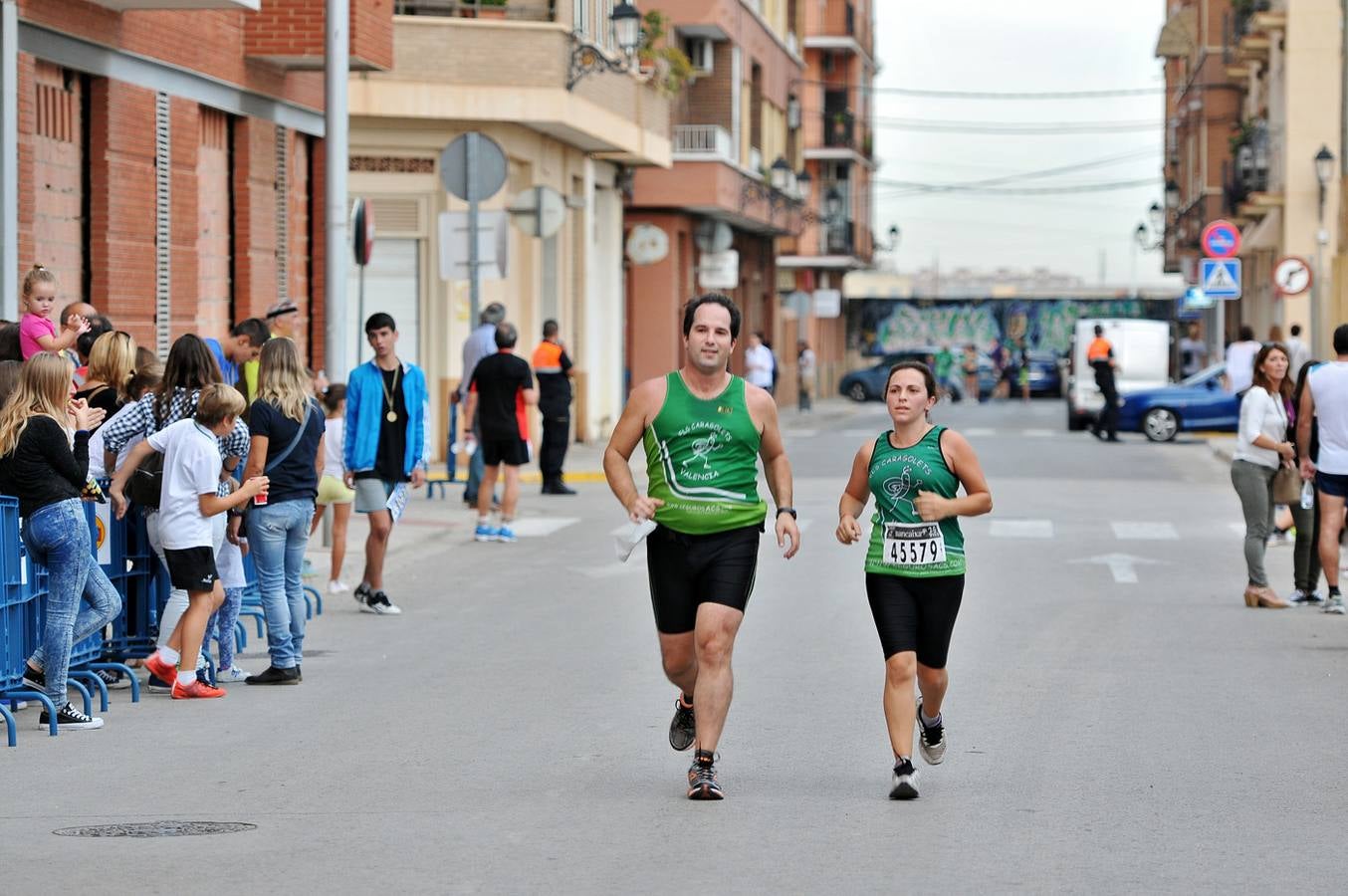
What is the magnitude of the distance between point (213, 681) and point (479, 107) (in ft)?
60.3

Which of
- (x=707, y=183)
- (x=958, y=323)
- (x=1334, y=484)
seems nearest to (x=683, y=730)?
(x=1334, y=484)

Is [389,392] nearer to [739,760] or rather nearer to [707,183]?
[739,760]

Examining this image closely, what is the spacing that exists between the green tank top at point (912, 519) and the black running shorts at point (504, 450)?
35.6ft

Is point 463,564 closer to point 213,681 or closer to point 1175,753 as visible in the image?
point 213,681

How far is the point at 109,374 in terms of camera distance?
1165cm

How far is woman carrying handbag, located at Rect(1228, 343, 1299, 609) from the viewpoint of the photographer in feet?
47.7

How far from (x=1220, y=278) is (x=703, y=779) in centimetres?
2839

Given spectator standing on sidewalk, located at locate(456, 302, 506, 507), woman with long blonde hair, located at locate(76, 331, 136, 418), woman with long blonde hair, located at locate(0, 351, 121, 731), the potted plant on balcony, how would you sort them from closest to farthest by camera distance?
1. woman with long blonde hair, located at locate(0, 351, 121, 731)
2. woman with long blonde hair, located at locate(76, 331, 136, 418)
3. spectator standing on sidewalk, located at locate(456, 302, 506, 507)
4. the potted plant on balcony

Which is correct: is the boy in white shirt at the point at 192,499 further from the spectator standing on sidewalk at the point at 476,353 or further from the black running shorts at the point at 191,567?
the spectator standing on sidewalk at the point at 476,353

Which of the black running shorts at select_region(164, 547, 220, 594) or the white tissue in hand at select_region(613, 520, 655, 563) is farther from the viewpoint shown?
the black running shorts at select_region(164, 547, 220, 594)

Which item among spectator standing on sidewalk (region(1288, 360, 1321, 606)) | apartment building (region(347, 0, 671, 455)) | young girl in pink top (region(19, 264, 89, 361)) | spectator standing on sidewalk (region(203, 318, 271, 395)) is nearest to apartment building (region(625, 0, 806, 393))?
apartment building (region(347, 0, 671, 455))

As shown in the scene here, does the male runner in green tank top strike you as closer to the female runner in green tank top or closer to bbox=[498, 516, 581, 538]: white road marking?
the female runner in green tank top

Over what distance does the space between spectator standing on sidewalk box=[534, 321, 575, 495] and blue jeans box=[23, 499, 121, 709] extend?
1452 cm

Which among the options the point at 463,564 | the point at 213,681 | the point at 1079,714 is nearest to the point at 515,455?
the point at 463,564
